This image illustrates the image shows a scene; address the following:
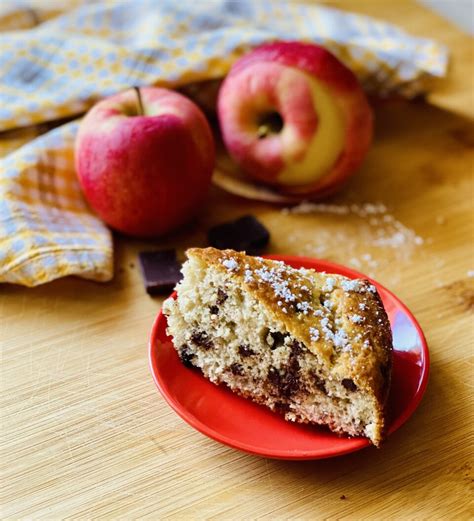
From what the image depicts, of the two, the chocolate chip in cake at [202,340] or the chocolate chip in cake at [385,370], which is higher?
the chocolate chip in cake at [385,370]

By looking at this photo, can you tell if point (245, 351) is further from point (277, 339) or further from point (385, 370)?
point (385, 370)

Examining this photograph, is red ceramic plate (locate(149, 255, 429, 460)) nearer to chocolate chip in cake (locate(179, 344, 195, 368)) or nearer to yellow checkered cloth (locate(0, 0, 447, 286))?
chocolate chip in cake (locate(179, 344, 195, 368))

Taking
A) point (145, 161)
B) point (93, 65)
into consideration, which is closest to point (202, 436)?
point (145, 161)

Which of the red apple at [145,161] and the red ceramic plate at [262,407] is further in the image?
the red apple at [145,161]

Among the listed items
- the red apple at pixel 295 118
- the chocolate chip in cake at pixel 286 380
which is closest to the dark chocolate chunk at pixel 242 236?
the red apple at pixel 295 118

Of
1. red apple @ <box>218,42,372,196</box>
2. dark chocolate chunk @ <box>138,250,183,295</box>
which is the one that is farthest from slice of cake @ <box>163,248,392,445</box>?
red apple @ <box>218,42,372,196</box>

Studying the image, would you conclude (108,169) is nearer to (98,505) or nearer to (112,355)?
(112,355)

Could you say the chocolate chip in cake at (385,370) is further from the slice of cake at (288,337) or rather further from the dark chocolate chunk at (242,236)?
the dark chocolate chunk at (242,236)
